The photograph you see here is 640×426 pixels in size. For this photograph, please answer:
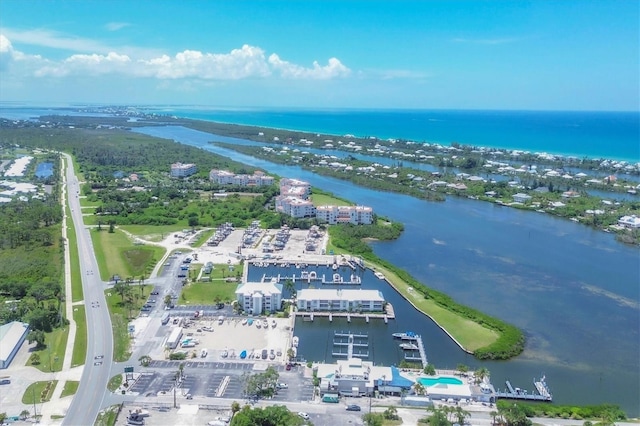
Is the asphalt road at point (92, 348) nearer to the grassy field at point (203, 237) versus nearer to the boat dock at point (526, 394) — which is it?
the grassy field at point (203, 237)

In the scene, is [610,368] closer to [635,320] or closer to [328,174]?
[635,320]

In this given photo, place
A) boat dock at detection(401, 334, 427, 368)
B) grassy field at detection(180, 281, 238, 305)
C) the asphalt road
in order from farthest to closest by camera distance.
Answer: grassy field at detection(180, 281, 238, 305), boat dock at detection(401, 334, 427, 368), the asphalt road

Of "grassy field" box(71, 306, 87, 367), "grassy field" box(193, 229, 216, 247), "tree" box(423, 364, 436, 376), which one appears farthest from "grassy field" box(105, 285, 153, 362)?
"tree" box(423, 364, 436, 376)

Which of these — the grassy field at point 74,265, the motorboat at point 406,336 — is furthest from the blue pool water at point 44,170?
the motorboat at point 406,336

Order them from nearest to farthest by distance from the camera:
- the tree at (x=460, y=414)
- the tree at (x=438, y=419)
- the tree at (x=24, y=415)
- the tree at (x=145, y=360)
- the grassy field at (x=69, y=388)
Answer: the tree at (x=438, y=419) → the tree at (x=24, y=415) → the tree at (x=460, y=414) → the grassy field at (x=69, y=388) → the tree at (x=145, y=360)

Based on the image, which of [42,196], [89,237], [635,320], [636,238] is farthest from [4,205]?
[636,238]

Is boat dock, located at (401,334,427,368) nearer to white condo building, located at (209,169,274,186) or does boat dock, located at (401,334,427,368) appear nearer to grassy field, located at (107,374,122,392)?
grassy field, located at (107,374,122,392)
